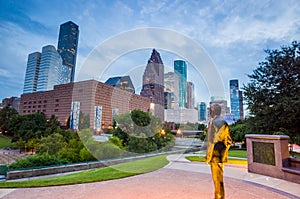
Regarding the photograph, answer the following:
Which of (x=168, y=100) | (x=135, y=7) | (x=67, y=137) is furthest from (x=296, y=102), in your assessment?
(x=67, y=137)

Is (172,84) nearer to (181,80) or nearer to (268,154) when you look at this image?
(181,80)

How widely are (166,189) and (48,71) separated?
606 feet

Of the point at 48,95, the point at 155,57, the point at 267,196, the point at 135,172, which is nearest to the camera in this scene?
the point at 267,196

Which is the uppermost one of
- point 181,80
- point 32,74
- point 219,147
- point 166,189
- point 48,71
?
point 48,71

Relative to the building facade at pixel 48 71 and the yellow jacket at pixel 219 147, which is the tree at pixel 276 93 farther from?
the building facade at pixel 48 71

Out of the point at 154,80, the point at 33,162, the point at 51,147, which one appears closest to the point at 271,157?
the point at 154,80

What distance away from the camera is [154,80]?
527 inches

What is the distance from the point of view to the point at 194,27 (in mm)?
24172

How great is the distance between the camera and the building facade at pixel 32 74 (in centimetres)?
16375

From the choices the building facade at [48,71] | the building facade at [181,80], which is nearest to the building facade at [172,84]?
the building facade at [181,80]

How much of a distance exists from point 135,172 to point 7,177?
5.95 meters

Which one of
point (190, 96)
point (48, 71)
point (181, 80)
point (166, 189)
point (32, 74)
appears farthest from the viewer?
point (32, 74)

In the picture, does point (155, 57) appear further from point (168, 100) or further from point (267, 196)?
point (267, 196)

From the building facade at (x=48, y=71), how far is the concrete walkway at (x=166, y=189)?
180 meters
